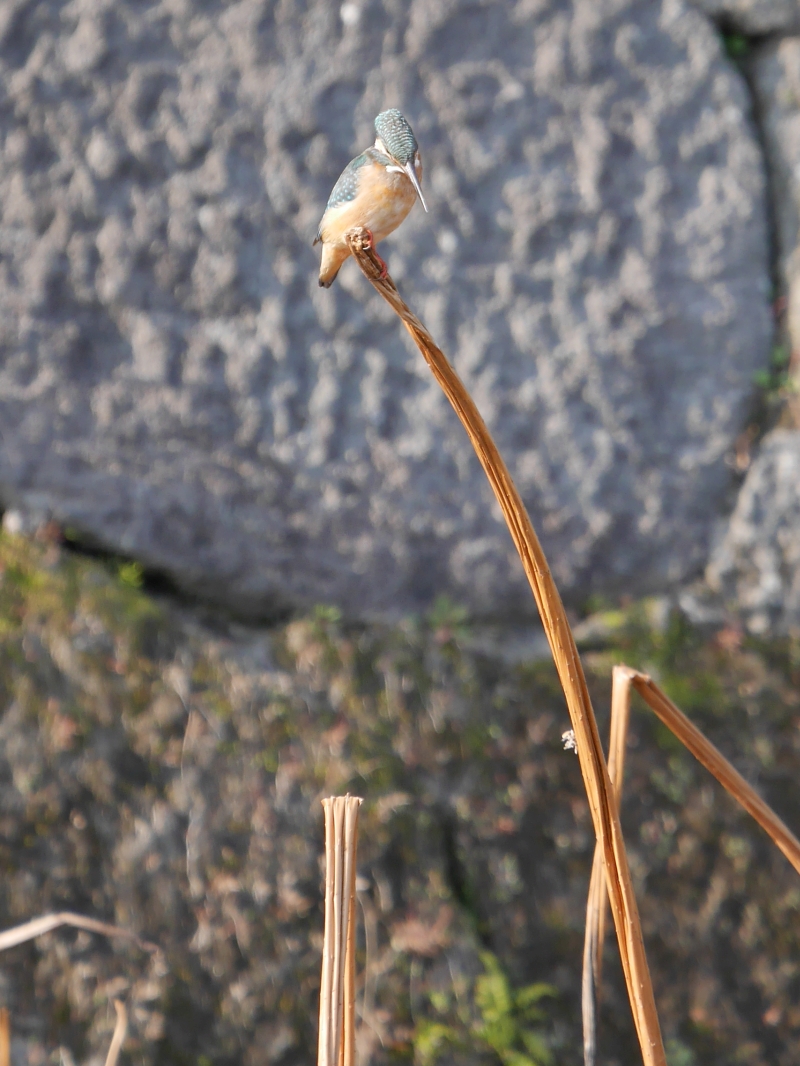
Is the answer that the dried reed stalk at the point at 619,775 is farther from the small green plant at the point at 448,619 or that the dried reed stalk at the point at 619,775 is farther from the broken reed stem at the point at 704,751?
the small green plant at the point at 448,619

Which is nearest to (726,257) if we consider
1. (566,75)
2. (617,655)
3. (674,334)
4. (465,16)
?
(674,334)

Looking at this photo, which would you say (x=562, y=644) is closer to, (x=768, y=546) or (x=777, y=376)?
(x=768, y=546)

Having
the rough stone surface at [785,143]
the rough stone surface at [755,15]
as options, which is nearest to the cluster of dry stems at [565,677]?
the rough stone surface at [785,143]

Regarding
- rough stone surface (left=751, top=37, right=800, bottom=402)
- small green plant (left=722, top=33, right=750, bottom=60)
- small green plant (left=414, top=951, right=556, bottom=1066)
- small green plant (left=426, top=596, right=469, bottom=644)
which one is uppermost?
small green plant (left=722, top=33, right=750, bottom=60)

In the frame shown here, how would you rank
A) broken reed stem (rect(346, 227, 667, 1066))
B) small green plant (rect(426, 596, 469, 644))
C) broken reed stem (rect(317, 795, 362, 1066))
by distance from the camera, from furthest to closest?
small green plant (rect(426, 596, 469, 644)), broken reed stem (rect(317, 795, 362, 1066)), broken reed stem (rect(346, 227, 667, 1066))

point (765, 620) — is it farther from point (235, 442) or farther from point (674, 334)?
point (235, 442)

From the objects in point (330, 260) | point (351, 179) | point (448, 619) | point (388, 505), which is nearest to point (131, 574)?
point (388, 505)

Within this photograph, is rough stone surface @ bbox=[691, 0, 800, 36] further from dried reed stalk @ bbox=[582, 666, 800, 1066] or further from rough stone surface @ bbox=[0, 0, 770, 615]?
dried reed stalk @ bbox=[582, 666, 800, 1066]

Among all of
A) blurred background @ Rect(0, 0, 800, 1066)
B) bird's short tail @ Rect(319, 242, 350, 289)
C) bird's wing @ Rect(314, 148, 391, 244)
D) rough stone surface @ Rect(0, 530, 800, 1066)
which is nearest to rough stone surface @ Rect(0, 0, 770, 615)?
blurred background @ Rect(0, 0, 800, 1066)
